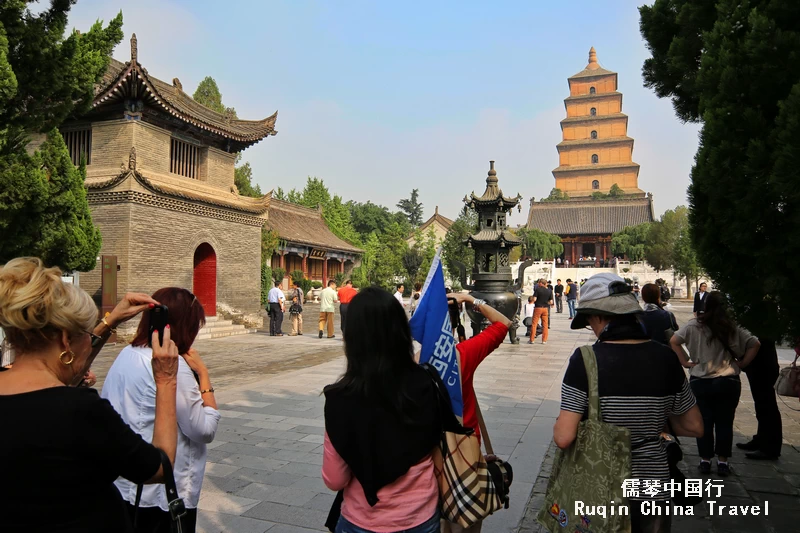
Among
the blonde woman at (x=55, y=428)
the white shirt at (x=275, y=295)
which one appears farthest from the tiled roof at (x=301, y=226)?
the blonde woman at (x=55, y=428)

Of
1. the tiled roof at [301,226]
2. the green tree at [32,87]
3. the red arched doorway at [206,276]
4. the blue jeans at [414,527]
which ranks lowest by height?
the blue jeans at [414,527]

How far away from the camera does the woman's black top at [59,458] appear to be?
4.52 ft

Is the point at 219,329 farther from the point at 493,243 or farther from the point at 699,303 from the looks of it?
the point at 699,303

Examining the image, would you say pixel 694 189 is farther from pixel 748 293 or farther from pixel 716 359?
pixel 716 359

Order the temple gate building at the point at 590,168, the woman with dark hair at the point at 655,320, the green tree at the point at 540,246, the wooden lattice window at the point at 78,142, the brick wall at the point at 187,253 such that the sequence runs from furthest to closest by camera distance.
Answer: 1. the temple gate building at the point at 590,168
2. the green tree at the point at 540,246
3. the wooden lattice window at the point at 78,142
4. the brick wall at the point at 187,253
5. the woman with dark hair at the point at 655,320

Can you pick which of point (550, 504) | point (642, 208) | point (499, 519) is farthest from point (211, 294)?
point (642, 208)

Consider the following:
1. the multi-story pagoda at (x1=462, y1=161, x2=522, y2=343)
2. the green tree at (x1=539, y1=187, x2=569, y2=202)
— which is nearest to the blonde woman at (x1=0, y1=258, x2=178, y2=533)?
the multi-story pagoda at (x1=462, y1=161, x2=522, y2=343)

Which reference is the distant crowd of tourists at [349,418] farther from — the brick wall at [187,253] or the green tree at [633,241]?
the green tree at [633,241]

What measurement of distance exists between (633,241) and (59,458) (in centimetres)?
4639

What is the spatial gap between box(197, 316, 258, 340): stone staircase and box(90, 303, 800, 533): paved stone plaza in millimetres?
5015

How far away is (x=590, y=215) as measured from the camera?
50.6 metres

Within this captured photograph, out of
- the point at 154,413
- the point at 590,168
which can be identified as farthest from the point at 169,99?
the point at 590,168

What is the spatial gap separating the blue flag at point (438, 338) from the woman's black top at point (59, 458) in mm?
1079

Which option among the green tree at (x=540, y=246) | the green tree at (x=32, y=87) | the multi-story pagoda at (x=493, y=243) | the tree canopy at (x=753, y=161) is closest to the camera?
the tree canopy at (x=753, y=161)
